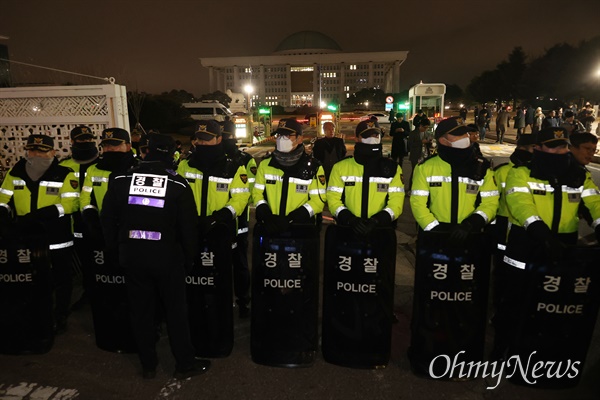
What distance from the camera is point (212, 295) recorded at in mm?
3918

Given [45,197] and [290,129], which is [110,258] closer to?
[45,197]

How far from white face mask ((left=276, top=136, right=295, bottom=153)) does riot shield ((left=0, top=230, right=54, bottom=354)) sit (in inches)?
92.7

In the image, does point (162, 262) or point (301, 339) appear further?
point (301, 339)

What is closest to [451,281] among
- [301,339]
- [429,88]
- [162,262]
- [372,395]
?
[372,395]

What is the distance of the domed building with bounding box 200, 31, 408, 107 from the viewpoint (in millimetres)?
104625

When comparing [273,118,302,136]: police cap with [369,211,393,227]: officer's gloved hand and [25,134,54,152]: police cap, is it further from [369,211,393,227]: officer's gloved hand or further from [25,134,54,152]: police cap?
[25,134,54,152]: police cap

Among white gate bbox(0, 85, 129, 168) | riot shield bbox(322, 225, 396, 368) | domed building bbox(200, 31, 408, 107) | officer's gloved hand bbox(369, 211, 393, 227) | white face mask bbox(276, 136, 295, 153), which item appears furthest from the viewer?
domed building bbox(200, 31, 408, 107)

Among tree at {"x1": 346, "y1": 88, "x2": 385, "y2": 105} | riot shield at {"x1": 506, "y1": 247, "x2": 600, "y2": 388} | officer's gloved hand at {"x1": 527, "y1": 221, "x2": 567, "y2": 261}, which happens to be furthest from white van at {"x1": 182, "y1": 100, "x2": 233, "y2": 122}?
tree at {"x1": 346, "y1": 88, "x2": 385, "y2": 105}

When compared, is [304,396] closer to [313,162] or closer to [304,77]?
[313,162]

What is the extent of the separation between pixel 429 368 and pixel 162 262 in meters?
2.39

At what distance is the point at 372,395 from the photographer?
3.46 metres

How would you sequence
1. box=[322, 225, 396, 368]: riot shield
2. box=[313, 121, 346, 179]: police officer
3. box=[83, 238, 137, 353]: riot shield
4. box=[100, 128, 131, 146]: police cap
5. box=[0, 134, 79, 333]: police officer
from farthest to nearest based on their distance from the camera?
box=[313, 121, 346, 179]: police officer < box=[100, 128, 131, 146]: police cap < box=[0, 134, 79, 333]: police officer < box=[83, 238, 137, 353]: riot shield < box=[322, 225, 396, 368]: riot shield

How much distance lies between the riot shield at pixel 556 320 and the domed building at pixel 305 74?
308 feet

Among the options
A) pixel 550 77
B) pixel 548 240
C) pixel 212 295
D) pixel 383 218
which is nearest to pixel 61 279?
pixel 212 295
